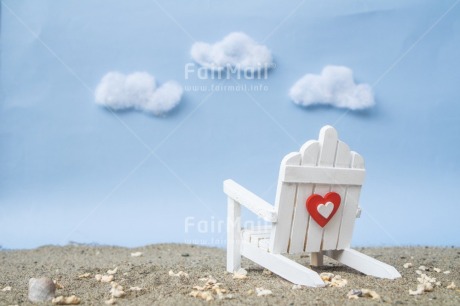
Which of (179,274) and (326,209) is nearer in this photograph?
(326,209)

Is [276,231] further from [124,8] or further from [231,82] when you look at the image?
[124,8]

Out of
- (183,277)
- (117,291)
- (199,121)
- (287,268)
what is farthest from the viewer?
(199,121)

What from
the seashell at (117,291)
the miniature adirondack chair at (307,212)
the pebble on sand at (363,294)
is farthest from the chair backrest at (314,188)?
the seashell at (117,291)

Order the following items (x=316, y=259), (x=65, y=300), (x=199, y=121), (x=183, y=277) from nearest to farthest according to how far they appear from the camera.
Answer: (x=65, y=300)
(x=183, y=277)
(x=316, y=259)
(x=199, y=121)

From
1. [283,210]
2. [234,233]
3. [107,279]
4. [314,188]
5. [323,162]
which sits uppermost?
[323,162]

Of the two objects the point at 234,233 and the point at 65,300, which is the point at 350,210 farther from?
the point at 65,300

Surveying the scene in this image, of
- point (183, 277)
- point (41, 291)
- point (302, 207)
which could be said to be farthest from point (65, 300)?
point (302, 207)
